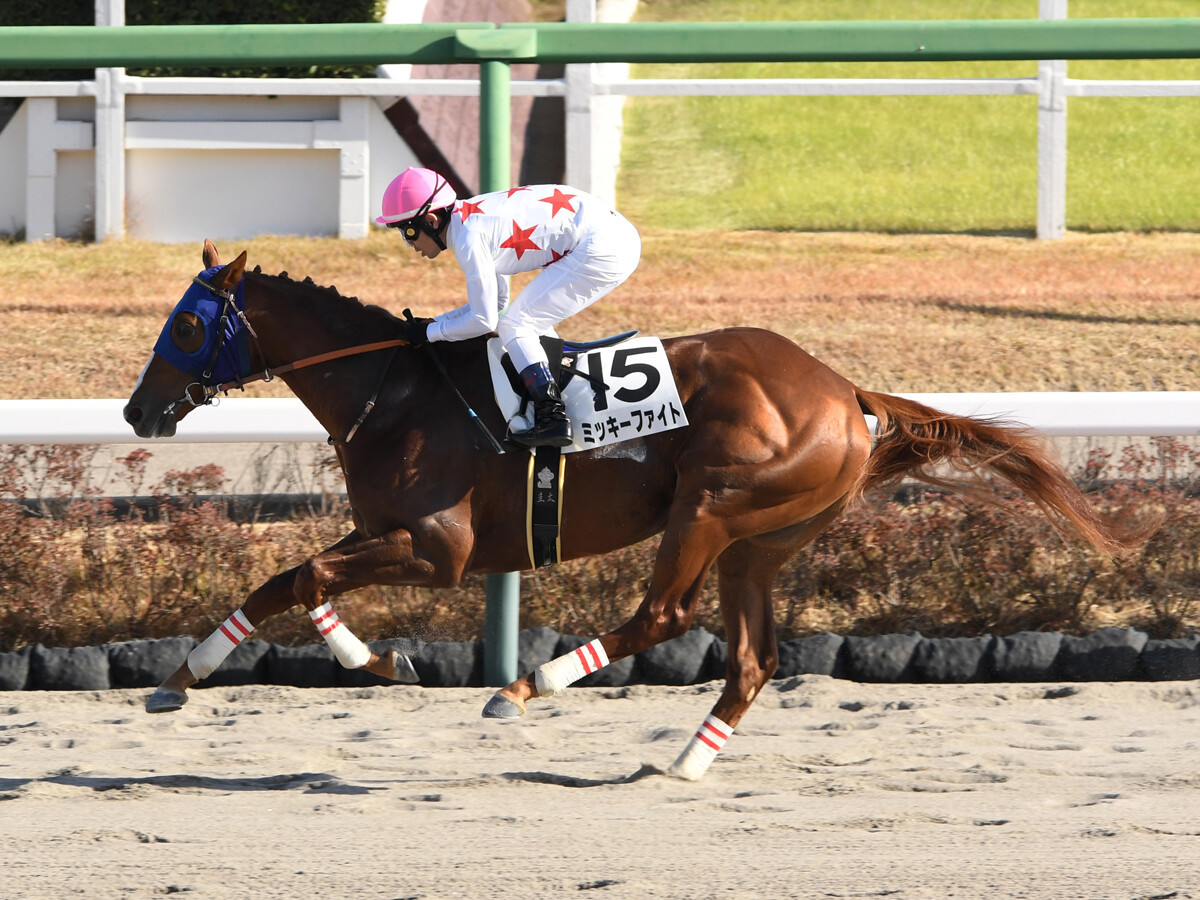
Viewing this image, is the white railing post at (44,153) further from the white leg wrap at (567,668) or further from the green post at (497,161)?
the white leg wrap at (567,668)

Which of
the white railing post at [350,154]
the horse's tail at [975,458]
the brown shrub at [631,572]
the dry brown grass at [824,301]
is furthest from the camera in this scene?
the white railing post at [350,154]

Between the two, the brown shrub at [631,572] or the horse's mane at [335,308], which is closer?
the horse's mane at [335,308]

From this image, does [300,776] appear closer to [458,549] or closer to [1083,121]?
[458,549]

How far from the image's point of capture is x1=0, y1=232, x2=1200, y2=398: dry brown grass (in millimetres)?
8125

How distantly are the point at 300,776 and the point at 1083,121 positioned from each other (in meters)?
16.1

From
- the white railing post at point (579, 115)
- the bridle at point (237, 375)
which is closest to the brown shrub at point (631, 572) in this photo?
the bridle at point (237, 375)

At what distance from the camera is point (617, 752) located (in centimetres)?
436

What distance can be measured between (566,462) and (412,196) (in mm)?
878

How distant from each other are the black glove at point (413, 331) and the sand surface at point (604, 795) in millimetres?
1243

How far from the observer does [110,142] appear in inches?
378

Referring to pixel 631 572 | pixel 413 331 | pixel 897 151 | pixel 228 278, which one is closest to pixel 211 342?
pixel 228 278

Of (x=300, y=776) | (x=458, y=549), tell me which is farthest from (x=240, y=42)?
(x=300, y=776)

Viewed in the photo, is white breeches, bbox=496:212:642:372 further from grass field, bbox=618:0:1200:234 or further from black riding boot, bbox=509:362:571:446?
grass field, bbox=618:0:1200:234

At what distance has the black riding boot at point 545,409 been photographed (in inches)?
158
